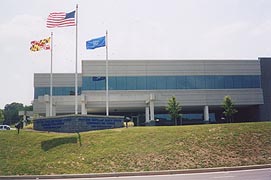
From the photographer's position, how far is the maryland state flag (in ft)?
116

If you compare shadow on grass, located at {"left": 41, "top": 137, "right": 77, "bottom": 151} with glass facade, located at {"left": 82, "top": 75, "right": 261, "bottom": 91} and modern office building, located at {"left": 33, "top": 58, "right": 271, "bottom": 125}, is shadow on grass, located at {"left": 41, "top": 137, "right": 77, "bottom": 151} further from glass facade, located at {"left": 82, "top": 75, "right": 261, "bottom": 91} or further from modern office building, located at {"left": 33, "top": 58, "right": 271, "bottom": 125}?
glass facade, located at {"left": 82, "top": 75, "right": 261, "bottom": 91}

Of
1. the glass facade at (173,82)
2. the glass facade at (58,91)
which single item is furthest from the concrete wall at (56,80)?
the glass facade at (173,82)

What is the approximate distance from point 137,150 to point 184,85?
111ft

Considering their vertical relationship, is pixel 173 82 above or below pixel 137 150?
above

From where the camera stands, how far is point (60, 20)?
29625 millimetres

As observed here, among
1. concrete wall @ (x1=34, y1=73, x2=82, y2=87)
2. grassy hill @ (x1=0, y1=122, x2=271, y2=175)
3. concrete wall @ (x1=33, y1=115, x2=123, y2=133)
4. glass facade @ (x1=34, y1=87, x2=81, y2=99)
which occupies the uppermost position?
concrete wall @ (x1=34, y1=73, x2=82, y2=87)

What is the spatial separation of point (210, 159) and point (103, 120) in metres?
13.1

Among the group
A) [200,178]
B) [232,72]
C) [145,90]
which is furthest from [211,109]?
[200,178]

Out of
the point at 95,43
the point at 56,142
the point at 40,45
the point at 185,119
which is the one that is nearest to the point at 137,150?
the point at 56,142

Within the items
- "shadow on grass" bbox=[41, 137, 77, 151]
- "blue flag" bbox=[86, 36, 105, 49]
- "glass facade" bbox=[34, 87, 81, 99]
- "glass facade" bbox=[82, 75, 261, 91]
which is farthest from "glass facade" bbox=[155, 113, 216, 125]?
"shadow on grass" bbox=[41, 137, 77, 151]

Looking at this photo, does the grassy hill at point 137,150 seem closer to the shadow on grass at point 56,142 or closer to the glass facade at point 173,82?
the shadow on grass at point 56,142

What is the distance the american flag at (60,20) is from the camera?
29516mm

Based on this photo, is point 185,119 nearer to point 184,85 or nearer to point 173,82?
point 184,85

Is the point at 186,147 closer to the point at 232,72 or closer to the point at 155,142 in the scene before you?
the point at 155,142
